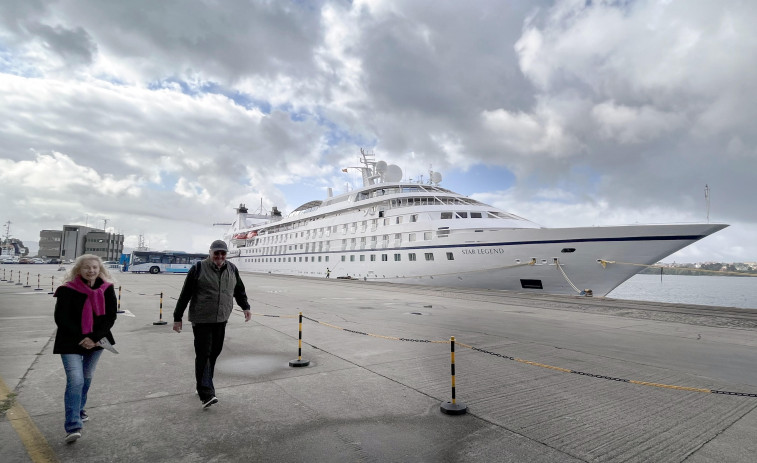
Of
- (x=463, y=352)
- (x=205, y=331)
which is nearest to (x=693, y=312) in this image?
(x=463, y=352)

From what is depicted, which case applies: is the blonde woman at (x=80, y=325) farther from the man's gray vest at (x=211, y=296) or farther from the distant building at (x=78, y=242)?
the distant building at (x=78, y=242)

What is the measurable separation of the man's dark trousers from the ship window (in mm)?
21077

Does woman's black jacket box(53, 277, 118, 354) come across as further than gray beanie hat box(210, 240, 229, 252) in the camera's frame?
No

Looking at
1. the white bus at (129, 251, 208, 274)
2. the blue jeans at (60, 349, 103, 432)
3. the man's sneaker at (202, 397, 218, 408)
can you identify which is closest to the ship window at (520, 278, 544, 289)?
the man's sneaker at (202, 397, 218, 408)

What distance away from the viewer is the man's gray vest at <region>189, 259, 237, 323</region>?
4.47 meters

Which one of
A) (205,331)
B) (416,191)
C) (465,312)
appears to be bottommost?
(465,312)

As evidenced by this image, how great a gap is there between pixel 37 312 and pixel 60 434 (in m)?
11.2

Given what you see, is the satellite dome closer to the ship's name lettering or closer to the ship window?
the ship's name lettering

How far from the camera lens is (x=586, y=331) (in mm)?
9719

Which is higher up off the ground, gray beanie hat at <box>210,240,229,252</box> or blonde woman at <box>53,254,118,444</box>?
gray beanie hat at <box>210,240,229,252</box>

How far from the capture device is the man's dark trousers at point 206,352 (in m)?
4.33

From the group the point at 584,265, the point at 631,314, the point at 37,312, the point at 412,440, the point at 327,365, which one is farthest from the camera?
the point at 584,265

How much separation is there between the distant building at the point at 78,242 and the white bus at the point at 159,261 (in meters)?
67.9

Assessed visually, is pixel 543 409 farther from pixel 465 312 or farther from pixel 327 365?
pixel 465 312
